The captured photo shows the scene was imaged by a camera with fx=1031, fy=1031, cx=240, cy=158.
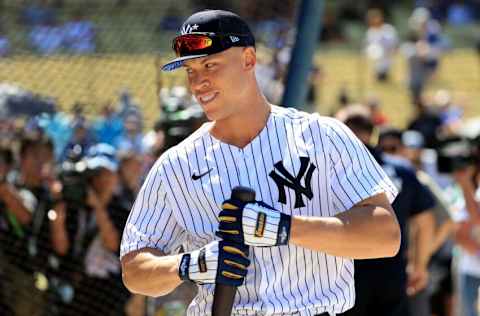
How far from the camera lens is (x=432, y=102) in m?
14.5

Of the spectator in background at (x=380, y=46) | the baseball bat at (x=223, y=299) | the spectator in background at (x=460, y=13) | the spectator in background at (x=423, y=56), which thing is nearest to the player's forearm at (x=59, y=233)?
the baseball bat at (x=223, y=299)

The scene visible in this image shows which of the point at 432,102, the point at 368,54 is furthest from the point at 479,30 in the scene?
the point at 432,102

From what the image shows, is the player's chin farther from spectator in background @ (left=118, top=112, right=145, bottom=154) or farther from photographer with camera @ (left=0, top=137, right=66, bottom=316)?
spectator in background @ (left=118, top=112, right=145, bottom=154)

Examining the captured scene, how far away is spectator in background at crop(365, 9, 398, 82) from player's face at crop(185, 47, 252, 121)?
16898 mm

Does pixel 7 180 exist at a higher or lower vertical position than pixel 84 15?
lower

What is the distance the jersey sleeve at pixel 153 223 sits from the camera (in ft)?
10.0

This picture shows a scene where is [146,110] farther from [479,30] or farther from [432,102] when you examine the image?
[479,30]

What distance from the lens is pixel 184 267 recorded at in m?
2.82

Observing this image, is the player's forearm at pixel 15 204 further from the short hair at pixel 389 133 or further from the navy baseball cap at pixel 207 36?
the navy baseball cap at pixel 207 36

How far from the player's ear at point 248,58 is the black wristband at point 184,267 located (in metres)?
0.61

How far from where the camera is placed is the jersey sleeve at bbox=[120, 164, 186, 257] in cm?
306

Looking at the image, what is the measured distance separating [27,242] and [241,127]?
367 centimetres

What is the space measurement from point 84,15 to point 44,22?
0.31 metres

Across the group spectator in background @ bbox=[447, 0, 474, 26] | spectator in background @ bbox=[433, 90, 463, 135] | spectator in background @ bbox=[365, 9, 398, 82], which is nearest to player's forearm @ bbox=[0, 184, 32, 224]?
spectator in background @ bbox=[433, 90, 463, 135]
